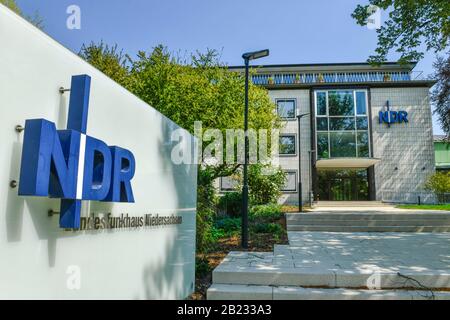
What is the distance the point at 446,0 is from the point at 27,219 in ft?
38.4

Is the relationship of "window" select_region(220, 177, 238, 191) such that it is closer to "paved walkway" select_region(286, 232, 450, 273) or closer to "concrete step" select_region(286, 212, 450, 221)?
"concrete step" select_region(286, 212, 450, 221)

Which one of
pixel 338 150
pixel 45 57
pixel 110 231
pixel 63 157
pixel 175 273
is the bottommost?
pixel 175 273

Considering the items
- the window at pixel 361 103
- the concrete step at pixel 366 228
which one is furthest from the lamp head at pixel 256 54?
the window at pixel 361 103

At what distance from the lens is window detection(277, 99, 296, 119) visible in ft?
88.4

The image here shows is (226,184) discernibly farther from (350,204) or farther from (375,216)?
(375,216)

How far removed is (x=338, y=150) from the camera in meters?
25.7

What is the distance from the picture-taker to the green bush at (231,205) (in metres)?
17.0

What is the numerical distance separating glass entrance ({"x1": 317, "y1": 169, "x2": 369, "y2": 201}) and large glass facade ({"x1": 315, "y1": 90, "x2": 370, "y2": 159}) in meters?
2.06

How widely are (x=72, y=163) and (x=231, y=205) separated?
575 inches

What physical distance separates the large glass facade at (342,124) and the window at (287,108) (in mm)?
1800

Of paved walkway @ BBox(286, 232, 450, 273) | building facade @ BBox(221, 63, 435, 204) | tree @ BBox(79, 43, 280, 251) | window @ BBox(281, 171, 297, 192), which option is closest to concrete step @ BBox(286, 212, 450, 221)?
paved walkway @ BBox(286, 232, 450, 273)

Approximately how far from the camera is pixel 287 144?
26906 mm
